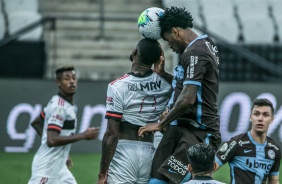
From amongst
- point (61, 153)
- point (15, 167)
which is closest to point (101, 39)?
point (15, 167)

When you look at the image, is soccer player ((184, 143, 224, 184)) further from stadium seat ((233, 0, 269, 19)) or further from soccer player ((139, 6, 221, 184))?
stadium seat ((233, 0, 269, 19))

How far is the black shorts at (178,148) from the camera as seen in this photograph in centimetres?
791

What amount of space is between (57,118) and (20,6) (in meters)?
11.4

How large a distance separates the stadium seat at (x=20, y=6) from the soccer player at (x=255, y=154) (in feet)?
41.9

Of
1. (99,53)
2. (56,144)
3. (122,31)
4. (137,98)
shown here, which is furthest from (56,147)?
(122,31)

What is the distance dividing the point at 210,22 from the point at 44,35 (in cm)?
415

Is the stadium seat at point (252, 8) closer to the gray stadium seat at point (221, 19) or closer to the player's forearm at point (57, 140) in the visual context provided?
the gray stadium seat at point (221, 19)

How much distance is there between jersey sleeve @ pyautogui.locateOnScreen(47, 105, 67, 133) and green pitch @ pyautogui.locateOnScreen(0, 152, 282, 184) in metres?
3.02

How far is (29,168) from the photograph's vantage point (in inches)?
571

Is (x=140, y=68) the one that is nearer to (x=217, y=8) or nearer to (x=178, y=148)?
(x=178, y=148)

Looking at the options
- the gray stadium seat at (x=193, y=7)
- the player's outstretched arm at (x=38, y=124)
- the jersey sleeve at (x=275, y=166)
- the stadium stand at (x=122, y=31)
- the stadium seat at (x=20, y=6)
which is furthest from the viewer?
the stadium seat at (x=20, y=6)

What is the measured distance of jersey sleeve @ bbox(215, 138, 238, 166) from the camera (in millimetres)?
8891

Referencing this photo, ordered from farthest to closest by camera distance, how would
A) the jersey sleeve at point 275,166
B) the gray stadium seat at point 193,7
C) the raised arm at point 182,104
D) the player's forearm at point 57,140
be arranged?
the gray stadium seat at point 193,7 < the player's forearm at point 57,140 < the jersey sleeve at point 275,166 < the raised arm at point 182,104

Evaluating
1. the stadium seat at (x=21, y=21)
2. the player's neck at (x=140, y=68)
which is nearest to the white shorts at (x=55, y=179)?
the player's neck at (x=140, y=68)
